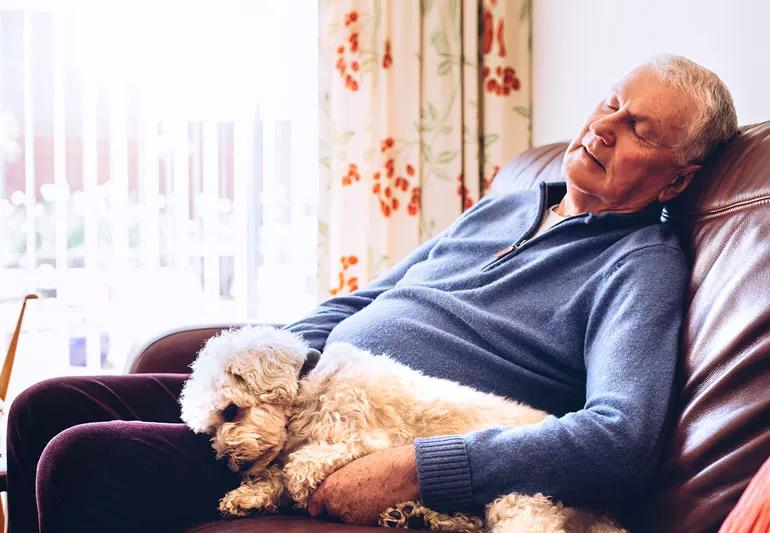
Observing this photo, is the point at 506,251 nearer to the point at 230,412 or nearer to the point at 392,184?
the point at 230,412

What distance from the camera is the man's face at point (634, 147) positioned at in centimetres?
147

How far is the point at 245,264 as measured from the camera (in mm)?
3098

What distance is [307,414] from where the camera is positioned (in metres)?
1.32

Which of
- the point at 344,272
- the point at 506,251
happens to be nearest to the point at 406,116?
the point at 344,272

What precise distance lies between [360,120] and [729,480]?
2.01 meters

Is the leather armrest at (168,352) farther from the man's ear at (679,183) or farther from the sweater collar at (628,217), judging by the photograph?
the man's ear at (679,183)

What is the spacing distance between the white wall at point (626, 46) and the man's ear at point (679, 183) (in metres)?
0.30

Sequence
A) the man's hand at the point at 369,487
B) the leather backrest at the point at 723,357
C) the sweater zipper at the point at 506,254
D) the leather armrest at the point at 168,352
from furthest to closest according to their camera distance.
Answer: the leather armrest at the point at 168,352
the sweater zipper at the point at 506,254
the man's hand at the point at 369,487
the leather backrest at the point at 723,357

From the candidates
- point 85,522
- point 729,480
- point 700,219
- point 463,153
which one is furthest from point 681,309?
point 463,153

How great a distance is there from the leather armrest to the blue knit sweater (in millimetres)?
260

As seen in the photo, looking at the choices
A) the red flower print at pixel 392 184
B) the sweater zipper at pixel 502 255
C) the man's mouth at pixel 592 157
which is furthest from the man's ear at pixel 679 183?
the red flower print at pixel 392 184

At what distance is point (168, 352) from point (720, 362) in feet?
3.91

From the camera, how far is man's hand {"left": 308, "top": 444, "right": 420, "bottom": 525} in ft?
4.00

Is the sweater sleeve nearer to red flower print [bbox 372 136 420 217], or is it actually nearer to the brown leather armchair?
the brown leather armchair
